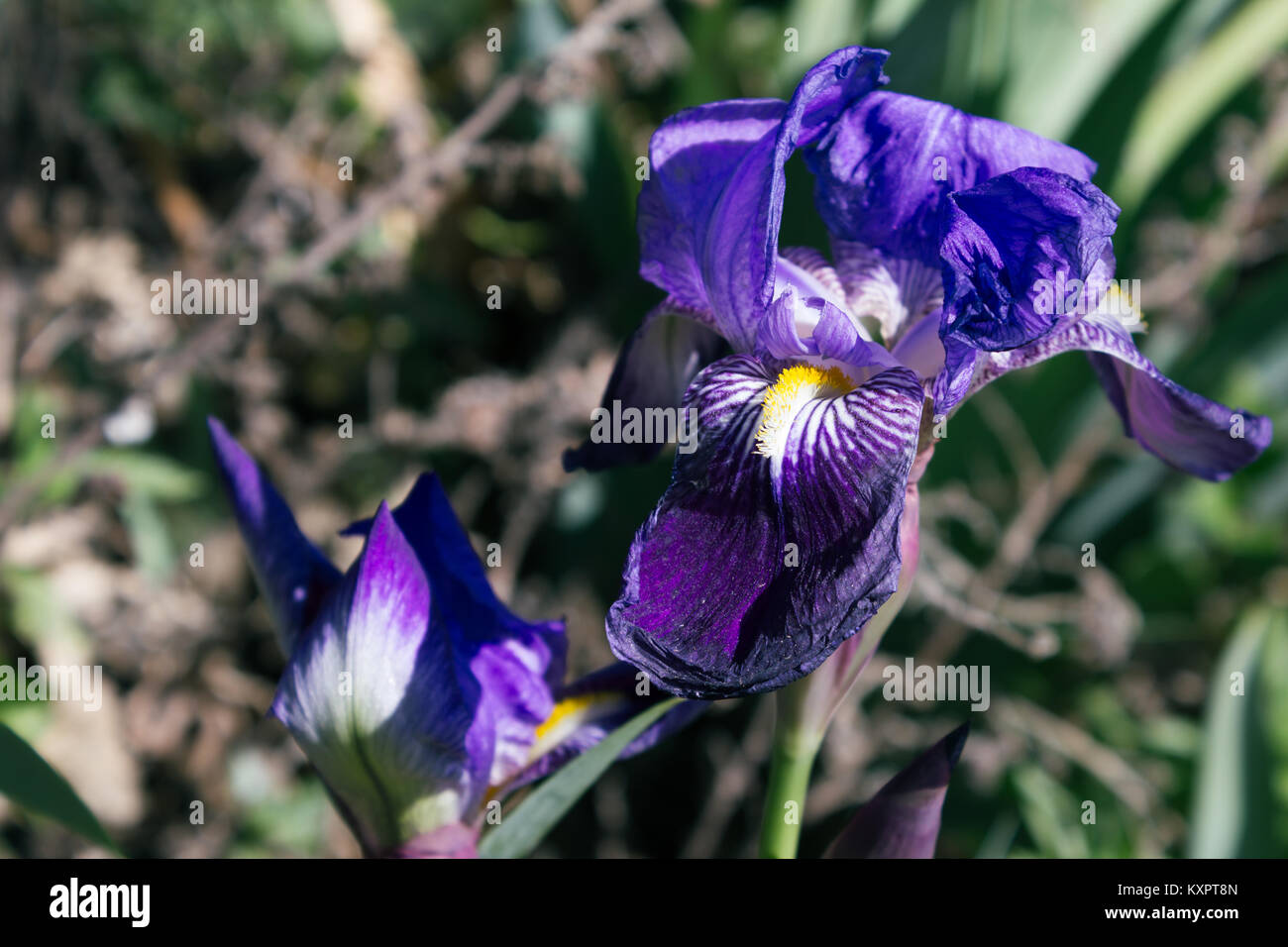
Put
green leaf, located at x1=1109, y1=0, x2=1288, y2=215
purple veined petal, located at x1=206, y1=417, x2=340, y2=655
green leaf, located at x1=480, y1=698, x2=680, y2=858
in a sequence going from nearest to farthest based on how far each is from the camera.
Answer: green leaf, located at x1=480, y1=698, x2=680, y2=858 < purple veined petal, located at x1=206, y1=417, x2=340, y2=655 < green leaf, located at x1=1109, y1=0, x2=1288, y2=215

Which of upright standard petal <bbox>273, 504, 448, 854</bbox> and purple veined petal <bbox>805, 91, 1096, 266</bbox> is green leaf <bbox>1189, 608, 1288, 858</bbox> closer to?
purple veined petal <bbox>805, 91, 1096, 266</bbox>

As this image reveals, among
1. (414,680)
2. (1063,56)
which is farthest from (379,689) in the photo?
(1063,56)

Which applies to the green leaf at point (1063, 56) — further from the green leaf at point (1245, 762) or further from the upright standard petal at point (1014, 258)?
the upright standard petal at point (1014, 258)

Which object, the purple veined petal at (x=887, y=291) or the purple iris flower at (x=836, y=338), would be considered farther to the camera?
the purple veined petal at (x=887, y=291)

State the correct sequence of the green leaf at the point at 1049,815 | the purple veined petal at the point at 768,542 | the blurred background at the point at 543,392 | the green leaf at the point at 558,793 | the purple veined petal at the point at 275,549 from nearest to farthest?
the purple veined petal at the point at 768,542 < the green leaf at the point at 558,793 < the purple veined petal at the point at 275,549 < the green leaf at the point at 1049,815 < the blurred background at the point at 543,392

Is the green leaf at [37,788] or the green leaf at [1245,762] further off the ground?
the green leaf at [37,788]

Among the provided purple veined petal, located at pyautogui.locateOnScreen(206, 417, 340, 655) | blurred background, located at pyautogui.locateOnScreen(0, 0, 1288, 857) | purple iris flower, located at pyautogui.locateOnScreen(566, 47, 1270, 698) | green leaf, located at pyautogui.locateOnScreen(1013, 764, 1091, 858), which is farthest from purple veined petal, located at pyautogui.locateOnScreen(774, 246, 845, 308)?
green leaf, located at pyautogui.locateOnScreen(1013, 764, 1091, 858)

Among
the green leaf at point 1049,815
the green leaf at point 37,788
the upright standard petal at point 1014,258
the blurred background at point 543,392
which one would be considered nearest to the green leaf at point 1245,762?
the blurred background at point 543,392
